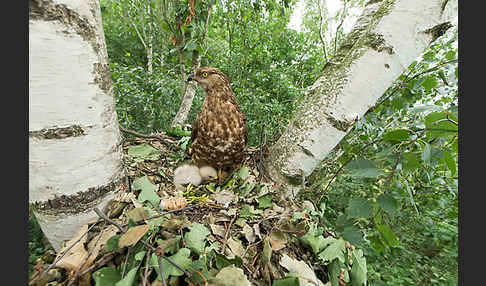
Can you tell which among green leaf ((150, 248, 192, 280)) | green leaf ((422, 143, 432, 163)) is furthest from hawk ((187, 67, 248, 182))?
green leaf ((422, 143, 432, 163))

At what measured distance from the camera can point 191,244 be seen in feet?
1.73

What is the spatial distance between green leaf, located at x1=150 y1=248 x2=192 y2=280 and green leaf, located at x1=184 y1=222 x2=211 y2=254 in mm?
36

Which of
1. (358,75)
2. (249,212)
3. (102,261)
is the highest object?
(358,75)

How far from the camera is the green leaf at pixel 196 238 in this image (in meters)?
0.52

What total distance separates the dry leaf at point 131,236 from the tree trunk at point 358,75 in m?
0.55

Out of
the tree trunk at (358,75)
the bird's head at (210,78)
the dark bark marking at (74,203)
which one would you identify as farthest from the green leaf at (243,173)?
the dark bark marking at (74,203)

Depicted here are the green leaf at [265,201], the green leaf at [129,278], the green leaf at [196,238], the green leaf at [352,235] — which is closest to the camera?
the green leaf at [129,278]

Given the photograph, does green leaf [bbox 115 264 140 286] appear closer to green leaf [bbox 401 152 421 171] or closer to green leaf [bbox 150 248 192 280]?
green leaf [bbox 150 248 192 280]

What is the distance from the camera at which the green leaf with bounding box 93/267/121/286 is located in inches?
16.7

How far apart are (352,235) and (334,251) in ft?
0.27

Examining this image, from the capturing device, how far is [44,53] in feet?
1.50

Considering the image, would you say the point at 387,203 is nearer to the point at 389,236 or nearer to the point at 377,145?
the point at 389,236

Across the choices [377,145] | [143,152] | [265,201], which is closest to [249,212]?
[265,201]

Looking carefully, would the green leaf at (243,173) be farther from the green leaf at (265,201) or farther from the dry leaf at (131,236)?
the dry leaf at (131,236)
